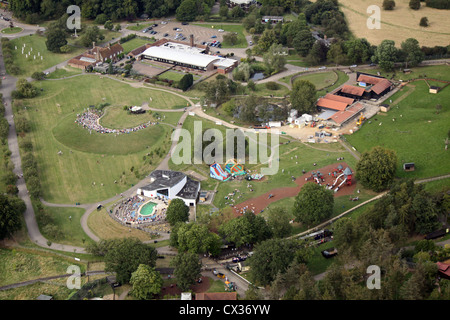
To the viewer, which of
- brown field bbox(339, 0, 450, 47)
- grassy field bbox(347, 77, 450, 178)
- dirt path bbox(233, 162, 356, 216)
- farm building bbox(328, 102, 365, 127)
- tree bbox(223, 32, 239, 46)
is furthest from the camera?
tree bbox(223, 32, 239, 46)

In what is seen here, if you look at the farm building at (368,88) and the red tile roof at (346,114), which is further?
the farm building at (368,88)

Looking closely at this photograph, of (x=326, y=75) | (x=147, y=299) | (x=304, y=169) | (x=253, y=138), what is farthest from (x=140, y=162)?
(x=326, y=75)

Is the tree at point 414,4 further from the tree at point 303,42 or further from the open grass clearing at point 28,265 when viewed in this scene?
the open grass clearing at point 28,265

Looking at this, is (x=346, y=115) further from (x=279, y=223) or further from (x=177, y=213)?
(x=177, y=213)

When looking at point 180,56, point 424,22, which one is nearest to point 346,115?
point 180,56

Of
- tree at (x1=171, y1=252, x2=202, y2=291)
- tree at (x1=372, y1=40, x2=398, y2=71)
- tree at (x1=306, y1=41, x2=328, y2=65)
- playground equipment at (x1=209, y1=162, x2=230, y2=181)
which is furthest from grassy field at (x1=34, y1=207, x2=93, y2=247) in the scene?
tree at (x1=372, y1=40, x2=398, y2=71)

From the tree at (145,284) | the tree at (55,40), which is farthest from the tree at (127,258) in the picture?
the tree at (55,40)

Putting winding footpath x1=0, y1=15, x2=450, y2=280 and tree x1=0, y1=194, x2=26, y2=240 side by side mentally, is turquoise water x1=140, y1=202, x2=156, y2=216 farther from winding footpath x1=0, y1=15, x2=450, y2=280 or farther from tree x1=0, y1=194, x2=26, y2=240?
tree x1=0, y1=194, x2=26, y2=240
